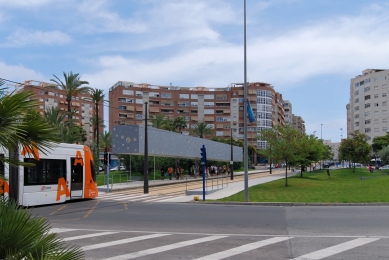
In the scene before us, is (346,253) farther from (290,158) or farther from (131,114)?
(131,114)

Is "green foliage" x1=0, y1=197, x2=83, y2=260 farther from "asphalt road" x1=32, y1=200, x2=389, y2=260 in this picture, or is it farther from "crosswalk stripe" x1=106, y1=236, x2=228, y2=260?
"asphalt road" x1=32, y1=200, x2=389, y2=260

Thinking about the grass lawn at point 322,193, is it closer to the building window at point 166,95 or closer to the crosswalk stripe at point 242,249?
the crosswalk stripe at point 242,249

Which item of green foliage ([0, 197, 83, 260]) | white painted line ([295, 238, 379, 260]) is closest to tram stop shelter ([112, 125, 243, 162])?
white painted line ([295, 238, 379, 260])

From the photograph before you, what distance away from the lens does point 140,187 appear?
1411 inches

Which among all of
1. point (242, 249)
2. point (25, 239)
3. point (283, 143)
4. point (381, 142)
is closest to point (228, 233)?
point (242, 249)

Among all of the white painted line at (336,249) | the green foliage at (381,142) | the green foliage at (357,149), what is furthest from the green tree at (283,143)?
the green foliage at (381,142)

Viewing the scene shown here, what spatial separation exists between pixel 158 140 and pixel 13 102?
113 feet

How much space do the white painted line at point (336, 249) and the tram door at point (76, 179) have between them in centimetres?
1553

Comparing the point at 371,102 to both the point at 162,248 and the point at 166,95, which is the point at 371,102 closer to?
the point at 166,95

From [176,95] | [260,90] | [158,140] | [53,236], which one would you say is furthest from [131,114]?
[53,236]

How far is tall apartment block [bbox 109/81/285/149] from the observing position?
11750 cm

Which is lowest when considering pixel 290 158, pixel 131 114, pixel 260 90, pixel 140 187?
pixel 140 187

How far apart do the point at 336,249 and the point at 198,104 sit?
113m

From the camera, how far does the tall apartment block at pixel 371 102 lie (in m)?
112
